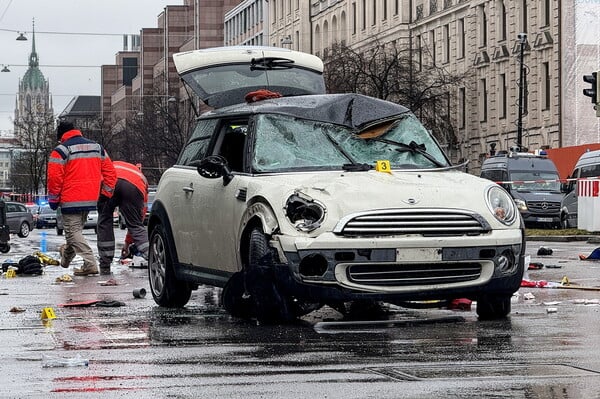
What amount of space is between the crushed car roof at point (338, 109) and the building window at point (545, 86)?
50794mm

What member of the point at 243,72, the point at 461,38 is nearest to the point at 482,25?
the point at 461,38

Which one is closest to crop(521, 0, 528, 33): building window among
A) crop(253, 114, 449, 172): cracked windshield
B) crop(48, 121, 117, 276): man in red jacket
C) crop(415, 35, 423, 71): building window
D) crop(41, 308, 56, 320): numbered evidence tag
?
crop(415, 35, 423, 71): building window

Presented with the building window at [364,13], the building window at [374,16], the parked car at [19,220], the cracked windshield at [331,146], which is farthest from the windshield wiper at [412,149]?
the building window at [364,13]

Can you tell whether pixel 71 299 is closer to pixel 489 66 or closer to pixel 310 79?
pixel 310 79

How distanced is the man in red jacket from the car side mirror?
734 cm

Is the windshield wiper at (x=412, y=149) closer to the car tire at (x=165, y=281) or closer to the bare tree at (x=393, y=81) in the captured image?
the car tire at (x=165, y=281)

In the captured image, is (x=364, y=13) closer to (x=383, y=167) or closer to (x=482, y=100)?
(x=482, y=100)

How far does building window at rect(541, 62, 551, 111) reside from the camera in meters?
61.2

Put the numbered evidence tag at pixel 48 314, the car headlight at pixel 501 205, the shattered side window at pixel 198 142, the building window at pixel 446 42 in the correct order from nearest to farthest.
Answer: the car headlight at pixel 501 205 < the numbered evidence tag at pixel 48 314 < the shattered side window at pixel 198 142 < the building window at pixel 446 42

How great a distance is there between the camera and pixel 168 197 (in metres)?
12.5

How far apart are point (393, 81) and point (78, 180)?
47637 millimetres

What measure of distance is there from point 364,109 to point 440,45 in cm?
6333

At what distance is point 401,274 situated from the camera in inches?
383

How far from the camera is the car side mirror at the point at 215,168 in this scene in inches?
435
